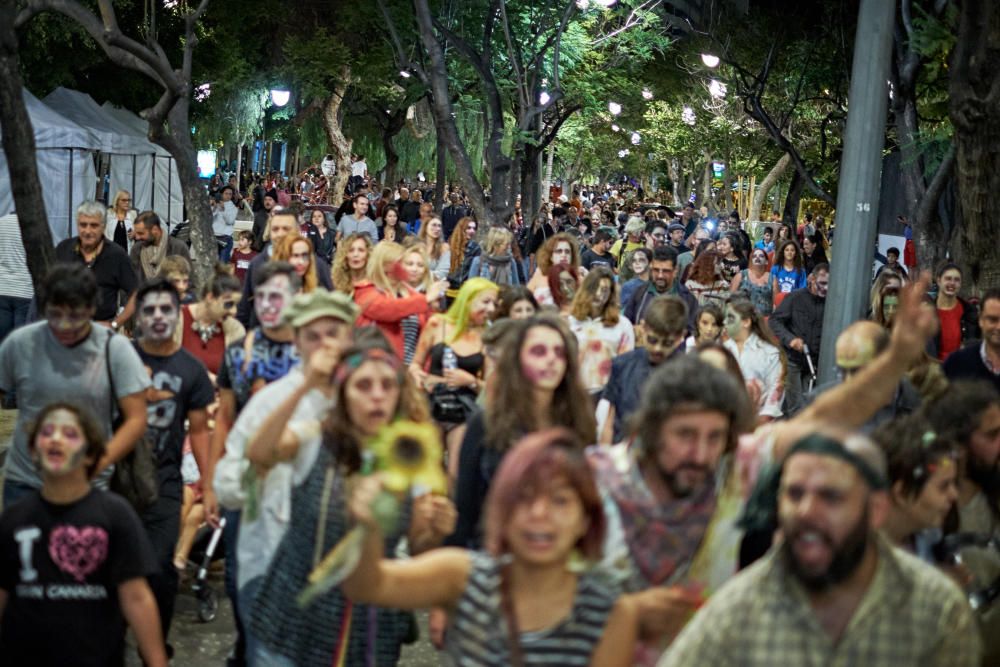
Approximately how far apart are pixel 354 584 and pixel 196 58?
2894 centimetres

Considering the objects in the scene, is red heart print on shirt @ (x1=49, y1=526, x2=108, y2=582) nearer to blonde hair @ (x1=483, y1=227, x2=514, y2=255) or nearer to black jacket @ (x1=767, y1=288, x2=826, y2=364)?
black jacket @ (x1=767, y1=288, x2=826, y2=364)

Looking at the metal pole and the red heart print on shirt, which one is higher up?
the metal pole

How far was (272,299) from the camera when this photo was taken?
7020mm

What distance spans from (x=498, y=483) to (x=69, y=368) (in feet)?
11.1

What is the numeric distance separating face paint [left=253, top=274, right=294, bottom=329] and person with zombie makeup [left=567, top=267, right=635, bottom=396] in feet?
8.70

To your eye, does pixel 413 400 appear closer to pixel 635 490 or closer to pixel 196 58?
pixel 635 490

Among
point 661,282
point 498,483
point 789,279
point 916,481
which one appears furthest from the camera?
point 789,279

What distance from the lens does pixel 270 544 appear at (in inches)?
200

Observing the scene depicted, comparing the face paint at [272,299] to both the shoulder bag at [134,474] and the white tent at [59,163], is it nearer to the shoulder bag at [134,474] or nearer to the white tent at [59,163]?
the shoulder bag at [134,474]

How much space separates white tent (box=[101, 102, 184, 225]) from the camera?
94.6 feet

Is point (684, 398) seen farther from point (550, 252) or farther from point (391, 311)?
point (550, 252)

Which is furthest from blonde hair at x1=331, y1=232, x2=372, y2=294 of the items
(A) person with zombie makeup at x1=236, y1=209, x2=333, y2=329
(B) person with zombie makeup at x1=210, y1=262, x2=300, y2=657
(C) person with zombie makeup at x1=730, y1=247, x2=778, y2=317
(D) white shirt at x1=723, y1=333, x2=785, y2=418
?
(C) person with zombie makeup at x1=730, y1=247, x2=778, y2=317

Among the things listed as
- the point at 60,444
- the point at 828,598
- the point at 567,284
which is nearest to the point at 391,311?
the point at 567,284

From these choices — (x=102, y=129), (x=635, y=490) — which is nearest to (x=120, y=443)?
(x=635, y=490)
